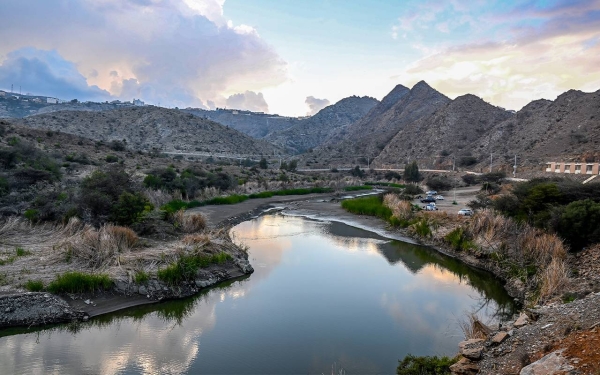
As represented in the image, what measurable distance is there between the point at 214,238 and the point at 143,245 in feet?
11.4

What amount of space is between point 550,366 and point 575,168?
173 ft

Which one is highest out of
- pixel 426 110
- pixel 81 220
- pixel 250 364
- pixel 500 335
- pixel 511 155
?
pixel 426 110

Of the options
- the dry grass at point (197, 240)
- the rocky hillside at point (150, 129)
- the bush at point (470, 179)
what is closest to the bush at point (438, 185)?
the bush at point (470, 179)

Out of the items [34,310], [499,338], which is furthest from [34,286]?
[499,338]

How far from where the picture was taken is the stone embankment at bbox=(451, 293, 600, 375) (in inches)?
279

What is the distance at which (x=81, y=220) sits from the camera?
2047cm

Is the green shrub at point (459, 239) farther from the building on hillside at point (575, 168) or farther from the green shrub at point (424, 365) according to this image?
the building on hillside at point (575, 168)

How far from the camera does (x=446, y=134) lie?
311 ft

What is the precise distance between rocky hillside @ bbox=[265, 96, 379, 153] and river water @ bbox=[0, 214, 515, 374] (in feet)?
403

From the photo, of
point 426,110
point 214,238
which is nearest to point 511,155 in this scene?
point 426,110

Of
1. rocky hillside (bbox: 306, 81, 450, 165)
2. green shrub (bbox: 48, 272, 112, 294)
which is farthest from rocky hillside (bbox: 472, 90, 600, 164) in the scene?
green shrub (bbox: 48, 272, 112, 294)

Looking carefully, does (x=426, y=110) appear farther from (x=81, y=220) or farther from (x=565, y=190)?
(x=81, y=220)

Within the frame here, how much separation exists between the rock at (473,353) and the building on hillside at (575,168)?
45385 millimetres

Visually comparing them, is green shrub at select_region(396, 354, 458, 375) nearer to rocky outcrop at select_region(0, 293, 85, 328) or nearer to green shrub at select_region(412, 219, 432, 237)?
rocky outcrop at select_region(0, 293, 85, 328)
